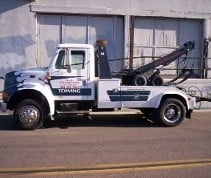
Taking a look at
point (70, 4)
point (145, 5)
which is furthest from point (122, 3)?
point (70, 4)

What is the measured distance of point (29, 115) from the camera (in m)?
12.1

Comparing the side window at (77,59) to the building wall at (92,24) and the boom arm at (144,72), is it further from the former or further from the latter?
the building wall at (92,24)

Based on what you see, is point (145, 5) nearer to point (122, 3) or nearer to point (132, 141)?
point (122, 3)

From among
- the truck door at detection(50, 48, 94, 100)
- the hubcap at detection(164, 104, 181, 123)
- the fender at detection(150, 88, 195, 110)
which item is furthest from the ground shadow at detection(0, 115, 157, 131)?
the truck door at detection(50, 48, 94, 100)

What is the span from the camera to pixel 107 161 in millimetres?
8602

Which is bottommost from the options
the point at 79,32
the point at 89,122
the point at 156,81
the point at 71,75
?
the point at 89,122

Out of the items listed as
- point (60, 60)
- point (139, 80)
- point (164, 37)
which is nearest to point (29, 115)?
point (60, 60)

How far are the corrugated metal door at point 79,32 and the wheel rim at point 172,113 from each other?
683 centimetres

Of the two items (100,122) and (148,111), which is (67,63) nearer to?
(100,122)

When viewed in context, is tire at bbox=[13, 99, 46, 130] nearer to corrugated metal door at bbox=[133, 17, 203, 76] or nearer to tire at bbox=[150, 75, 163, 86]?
tire at bbox=[150, 75, 163, 86]

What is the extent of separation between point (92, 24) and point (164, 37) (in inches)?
130

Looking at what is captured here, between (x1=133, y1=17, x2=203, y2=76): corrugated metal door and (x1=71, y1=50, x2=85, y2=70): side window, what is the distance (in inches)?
302

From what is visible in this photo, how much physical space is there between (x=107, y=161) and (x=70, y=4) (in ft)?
37.7

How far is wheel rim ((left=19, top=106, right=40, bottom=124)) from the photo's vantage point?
12055mm
